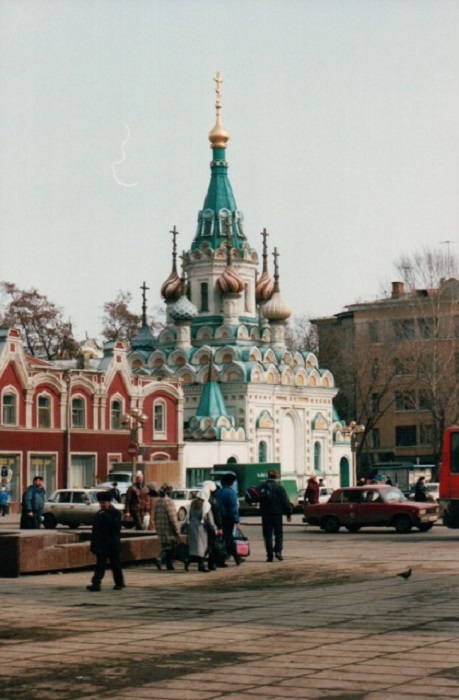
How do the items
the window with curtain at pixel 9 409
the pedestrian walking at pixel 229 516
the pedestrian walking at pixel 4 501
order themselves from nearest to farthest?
the pedestrian walking at pixel 229 516
the pedestrian walking at pixel 4 501
the window with curtain at pixel 9 409

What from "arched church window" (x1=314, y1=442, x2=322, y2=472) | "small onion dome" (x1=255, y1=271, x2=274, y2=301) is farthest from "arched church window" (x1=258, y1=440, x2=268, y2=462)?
"small onion dome" (x1=255, y1=271, x2=274, y2=301)

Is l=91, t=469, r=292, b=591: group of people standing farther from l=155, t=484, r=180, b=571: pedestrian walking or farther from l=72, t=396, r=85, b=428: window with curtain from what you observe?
l=72, t=396, r=85, b=428: window with curtain

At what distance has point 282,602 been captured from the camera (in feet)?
50.4

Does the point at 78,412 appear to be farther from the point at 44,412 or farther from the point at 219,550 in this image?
the point at 219,550

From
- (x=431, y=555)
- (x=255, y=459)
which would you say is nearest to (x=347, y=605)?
(x=431, y=555)

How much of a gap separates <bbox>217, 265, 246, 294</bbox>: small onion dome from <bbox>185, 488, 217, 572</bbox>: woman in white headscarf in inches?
2397

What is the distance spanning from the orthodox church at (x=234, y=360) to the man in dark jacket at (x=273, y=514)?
4821 cm

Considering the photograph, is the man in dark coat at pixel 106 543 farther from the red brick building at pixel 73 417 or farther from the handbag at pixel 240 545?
the red brick building at pixel 73 417

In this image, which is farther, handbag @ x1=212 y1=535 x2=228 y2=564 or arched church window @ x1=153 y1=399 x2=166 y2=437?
arched church window @ x1=153 y1=399 x2=166 y2=437

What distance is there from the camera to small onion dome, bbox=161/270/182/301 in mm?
83562

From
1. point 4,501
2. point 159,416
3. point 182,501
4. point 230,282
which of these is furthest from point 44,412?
point 230,282

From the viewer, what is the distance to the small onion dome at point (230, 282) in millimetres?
80812

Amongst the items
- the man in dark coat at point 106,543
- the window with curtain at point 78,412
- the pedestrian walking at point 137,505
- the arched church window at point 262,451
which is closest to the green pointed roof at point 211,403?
the arched church window at point 262,451

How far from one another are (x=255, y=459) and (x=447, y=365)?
15826mm
